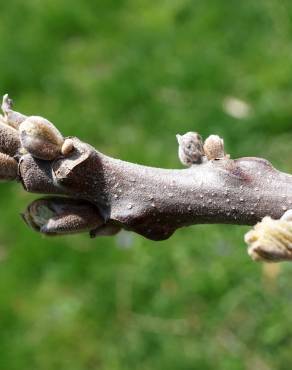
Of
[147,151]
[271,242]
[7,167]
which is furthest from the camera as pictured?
[147,151]

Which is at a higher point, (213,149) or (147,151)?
(213,149)

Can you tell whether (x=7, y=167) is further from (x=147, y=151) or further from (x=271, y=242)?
(x=147, y=151)

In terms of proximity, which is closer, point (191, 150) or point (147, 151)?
point (191, 150)

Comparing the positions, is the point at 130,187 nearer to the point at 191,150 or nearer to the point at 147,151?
the point at 191,150

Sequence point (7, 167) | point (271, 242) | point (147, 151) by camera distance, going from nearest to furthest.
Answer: point (271, 242) < point (7, 167) < point (147, 151)

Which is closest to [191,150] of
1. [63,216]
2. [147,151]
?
[63,216]

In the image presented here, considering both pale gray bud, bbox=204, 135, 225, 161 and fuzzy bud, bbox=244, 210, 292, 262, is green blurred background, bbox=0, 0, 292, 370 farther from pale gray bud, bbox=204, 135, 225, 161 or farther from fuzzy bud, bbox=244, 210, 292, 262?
fuzzy bud, bbox=244, 210, 292, 262
